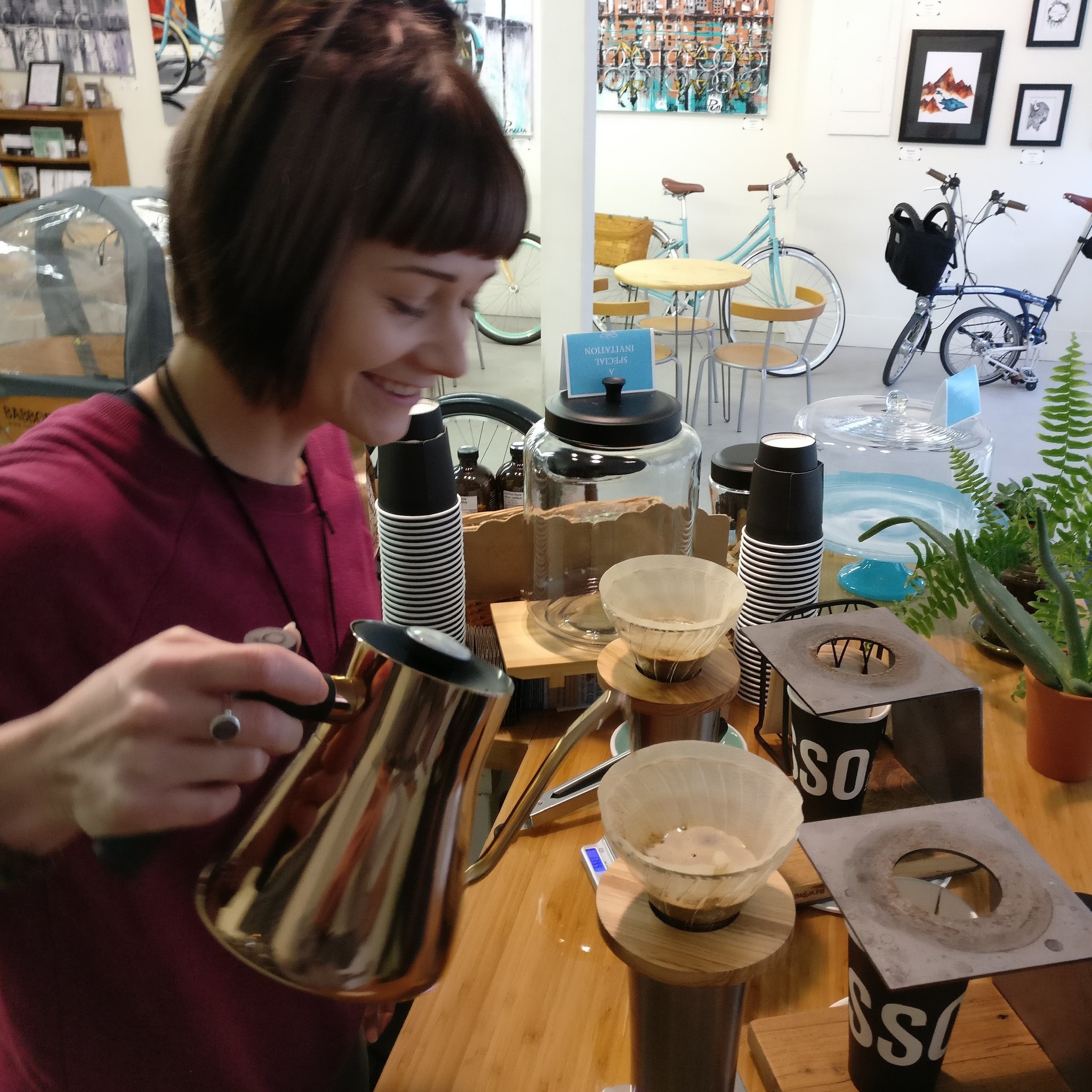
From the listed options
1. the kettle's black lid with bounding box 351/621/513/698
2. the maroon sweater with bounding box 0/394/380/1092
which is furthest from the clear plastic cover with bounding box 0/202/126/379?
the kettle's black lid with bounding box 351/621/513/698

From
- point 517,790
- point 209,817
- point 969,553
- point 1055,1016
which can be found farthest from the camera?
point 969,553

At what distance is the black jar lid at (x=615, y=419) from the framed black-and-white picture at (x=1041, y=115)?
5453 mm

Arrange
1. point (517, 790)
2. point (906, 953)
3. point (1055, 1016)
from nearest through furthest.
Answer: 1. point (906, 953)
2. point (1055, 1016)
3. point (517, 790)

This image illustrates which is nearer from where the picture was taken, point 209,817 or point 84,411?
point 209,817

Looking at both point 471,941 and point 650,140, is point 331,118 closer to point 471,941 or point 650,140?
point 471,941

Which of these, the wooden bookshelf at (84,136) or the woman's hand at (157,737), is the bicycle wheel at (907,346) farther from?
the woman's hand at (157,737)

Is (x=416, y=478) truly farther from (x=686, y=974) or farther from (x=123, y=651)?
(x=686, y=974)

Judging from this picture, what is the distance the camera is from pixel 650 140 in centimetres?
605

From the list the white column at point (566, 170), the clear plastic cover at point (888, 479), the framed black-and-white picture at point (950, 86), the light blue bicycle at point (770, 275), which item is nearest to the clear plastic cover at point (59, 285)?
the white column at point (566, 170)

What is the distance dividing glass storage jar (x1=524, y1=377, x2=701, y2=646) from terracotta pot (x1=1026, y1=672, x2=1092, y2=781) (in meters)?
0.55

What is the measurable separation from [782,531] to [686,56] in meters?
5.61

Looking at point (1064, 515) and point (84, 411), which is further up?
point (84, 411)

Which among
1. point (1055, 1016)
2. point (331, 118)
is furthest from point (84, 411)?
point (1055, 1016)

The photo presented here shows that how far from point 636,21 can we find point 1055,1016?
625 cm
